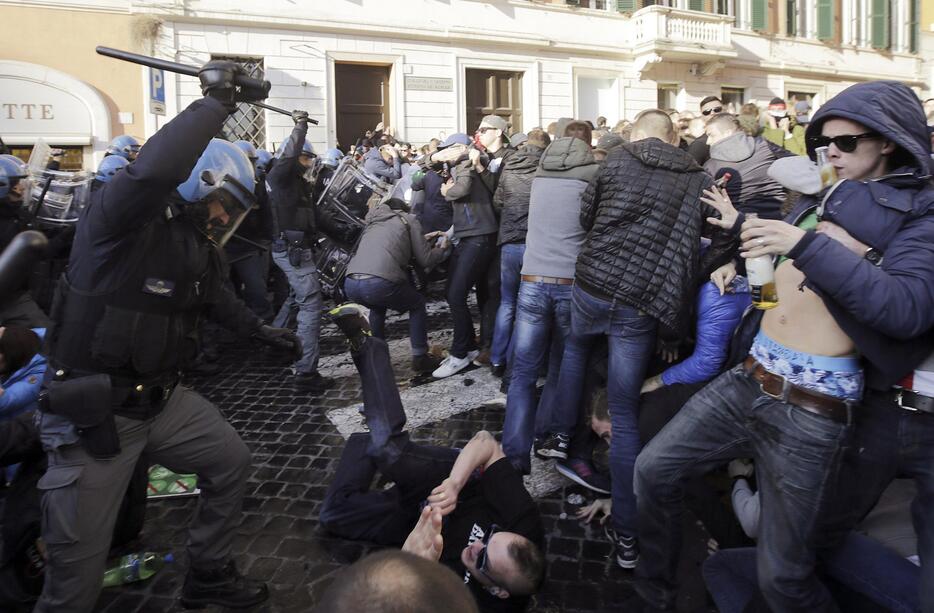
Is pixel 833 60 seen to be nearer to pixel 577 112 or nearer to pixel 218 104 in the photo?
pixel 577 112

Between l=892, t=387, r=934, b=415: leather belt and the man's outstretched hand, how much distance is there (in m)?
1.53

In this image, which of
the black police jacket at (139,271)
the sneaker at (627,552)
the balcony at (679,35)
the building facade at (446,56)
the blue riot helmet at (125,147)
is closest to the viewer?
the black police jacket at (139,271)

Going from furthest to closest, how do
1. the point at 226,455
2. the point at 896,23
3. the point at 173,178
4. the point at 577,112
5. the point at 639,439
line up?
the point at 896,23 < the point at 577,112 < the point at 639,439 < the point at 226,455 < the point at 173,178

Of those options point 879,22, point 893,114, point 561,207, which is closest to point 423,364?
point 561,207

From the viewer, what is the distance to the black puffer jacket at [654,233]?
9.46ft

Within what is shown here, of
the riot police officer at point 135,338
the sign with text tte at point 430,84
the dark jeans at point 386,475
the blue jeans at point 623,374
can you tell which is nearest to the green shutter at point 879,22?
the sign with text tte at point 430,84

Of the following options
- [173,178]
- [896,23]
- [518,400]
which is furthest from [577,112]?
[173,178]

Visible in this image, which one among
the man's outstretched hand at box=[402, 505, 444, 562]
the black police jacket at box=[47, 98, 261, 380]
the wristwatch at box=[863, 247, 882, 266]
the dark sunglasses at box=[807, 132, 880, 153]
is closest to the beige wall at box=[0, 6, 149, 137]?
the black police jacket at box=[47, 98, 261, 380]

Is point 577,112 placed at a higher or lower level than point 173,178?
higher

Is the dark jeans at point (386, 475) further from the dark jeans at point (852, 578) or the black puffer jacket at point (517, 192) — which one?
the black puffer jacket at point (517, 192)

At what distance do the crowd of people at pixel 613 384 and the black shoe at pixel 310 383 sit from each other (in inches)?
79.6

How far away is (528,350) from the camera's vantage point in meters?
3.61

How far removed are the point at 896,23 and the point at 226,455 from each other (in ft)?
102

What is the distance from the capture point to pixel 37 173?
19.0ft
